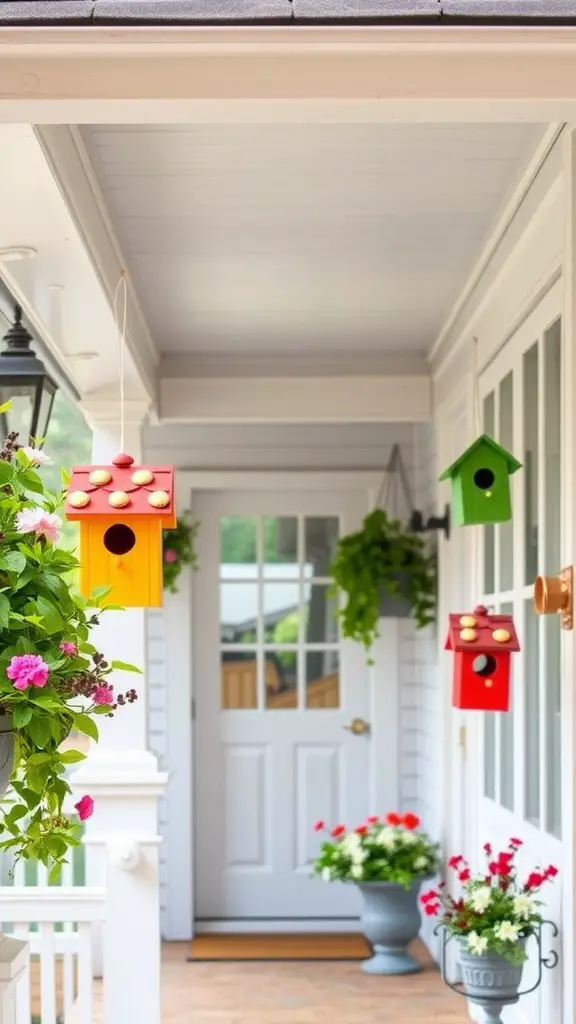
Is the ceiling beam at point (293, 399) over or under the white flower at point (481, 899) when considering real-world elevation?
over

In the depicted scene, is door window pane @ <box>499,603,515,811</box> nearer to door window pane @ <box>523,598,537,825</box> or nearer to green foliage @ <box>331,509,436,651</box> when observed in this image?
door window pane @ <box>523,598,537,825</box>

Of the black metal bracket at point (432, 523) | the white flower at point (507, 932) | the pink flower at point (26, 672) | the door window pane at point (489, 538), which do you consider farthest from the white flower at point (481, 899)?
the black metal bracket at point (432, 523)

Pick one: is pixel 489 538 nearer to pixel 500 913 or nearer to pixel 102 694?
pixel 500 913

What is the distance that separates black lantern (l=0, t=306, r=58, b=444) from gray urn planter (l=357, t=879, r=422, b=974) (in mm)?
3000

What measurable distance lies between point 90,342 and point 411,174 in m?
1.19

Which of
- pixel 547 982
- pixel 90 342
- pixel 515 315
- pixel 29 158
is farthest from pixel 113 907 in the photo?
pixel 29 158

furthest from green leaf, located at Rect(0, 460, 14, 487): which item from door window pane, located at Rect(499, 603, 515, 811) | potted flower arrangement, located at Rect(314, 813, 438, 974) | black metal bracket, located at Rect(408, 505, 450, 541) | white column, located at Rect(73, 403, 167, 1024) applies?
potted flower arrangement, located at Rect(314, 813, 438, 974)

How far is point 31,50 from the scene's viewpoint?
212 centimetres

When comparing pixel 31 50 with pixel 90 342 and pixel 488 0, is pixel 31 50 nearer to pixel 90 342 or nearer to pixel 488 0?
pixel 488 0

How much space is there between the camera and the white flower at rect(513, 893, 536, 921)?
356 cm

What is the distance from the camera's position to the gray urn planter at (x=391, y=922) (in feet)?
Result: 19.0

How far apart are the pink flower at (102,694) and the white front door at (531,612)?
1.01 meters

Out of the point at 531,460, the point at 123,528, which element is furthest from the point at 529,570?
the point at 123,528

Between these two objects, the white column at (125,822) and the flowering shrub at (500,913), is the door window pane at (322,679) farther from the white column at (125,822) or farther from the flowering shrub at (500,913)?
the flowering shrub at (500,913)
